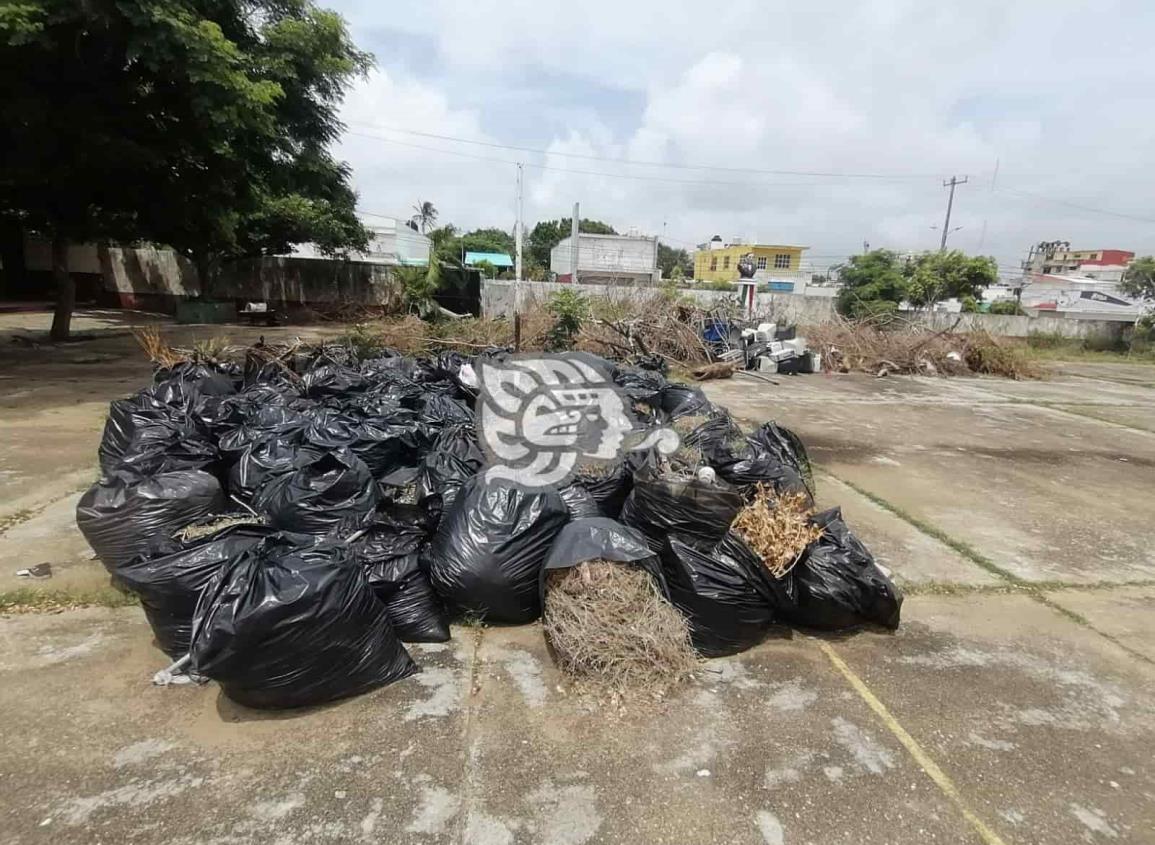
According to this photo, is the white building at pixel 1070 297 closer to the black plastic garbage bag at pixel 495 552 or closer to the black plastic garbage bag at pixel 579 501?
the black plastic garbage bag at pixel 579 501

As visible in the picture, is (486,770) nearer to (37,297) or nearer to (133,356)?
(133,356)

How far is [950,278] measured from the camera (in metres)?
20.8

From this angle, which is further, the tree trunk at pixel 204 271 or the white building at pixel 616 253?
the white building at pixel 616 253

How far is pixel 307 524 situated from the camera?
2.59m

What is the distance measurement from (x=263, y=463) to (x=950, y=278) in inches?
923

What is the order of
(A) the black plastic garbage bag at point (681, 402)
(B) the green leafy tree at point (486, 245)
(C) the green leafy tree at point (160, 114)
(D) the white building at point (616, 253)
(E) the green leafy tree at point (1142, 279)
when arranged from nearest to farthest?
(A) the black plastic garbage bag at point (681, 402)
(C) the green leafy tree at point (160, 114)
(E) the green leafy tree at point (1142, 279)
(D) the white building at point (616, 253)
(B) the green leafy tree at point (486, 245)

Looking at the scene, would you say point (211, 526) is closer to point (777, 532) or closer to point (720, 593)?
point (720, 593)

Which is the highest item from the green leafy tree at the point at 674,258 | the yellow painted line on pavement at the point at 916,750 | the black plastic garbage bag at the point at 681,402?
the green leafy tree at the point at 674,258

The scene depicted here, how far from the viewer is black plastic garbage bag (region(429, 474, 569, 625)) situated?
2326mm

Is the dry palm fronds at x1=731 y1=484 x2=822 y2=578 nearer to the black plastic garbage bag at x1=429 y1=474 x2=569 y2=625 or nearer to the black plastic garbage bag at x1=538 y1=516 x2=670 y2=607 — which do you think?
the black plastic garbage bag at x1=538 y1=516 x2=670 y2=607

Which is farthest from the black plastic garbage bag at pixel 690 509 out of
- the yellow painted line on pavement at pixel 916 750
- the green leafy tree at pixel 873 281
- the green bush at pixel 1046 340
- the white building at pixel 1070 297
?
the white building at pixel 1070 297

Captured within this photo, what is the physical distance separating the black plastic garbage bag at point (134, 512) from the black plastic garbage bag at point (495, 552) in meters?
1.09

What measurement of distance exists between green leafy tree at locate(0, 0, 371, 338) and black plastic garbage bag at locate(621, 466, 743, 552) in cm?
641

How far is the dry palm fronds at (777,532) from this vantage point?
2.37 metres
